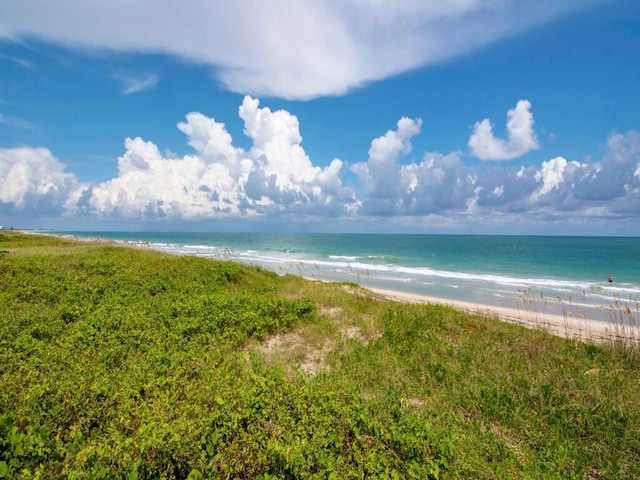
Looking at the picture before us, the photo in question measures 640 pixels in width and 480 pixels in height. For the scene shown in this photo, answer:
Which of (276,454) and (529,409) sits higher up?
(276,454)

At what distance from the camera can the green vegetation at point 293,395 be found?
4215 millimetres

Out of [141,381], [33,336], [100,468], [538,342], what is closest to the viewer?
[100,468]

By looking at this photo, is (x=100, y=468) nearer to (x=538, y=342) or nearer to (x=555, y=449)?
(x=555, y=449)

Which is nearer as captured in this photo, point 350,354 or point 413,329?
point 350,354

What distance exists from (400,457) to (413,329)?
6162 millimetres

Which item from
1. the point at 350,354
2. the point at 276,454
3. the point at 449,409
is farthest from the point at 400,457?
the point at 350,354

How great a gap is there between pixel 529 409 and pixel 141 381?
7580mm

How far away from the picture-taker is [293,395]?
5.46 m

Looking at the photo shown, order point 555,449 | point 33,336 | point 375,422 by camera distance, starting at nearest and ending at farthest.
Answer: point 375,422 < point 555,449 < point 33,336

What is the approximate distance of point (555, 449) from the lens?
525cm

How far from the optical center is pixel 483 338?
9914 millimetres

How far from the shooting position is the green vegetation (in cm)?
421

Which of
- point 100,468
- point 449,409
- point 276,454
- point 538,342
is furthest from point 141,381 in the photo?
point 538,342

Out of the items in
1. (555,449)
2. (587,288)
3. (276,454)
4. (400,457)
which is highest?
(276,454)
